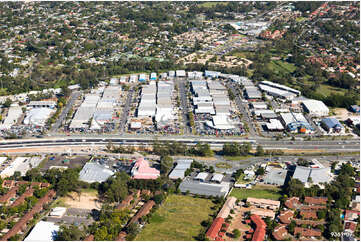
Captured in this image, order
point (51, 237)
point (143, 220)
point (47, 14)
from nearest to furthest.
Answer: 1. point (51, 237)
2. point (143, 220)
3. point (47, 14)

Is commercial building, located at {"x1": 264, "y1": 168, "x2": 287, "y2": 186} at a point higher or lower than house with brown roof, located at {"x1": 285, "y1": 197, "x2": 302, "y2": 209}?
lower

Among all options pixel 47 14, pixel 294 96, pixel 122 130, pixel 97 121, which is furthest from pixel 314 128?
pixel 47 14

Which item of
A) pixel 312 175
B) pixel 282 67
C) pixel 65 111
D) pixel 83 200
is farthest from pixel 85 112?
pixel 282 67

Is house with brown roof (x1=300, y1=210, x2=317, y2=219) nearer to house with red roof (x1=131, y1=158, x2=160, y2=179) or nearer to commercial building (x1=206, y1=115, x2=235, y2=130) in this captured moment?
house with red roof (x1=131, y1=158, x2=160, y2=179)

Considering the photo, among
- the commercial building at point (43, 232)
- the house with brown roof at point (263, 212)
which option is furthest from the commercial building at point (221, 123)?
the commercial building at point (43, 232)

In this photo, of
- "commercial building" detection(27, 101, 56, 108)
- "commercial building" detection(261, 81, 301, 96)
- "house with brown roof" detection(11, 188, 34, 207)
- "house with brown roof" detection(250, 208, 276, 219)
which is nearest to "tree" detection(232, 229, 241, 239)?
"house with brown roof" detection(250, 208, 276, 219)

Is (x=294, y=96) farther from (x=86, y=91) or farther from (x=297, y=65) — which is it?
(x=86, y=91)

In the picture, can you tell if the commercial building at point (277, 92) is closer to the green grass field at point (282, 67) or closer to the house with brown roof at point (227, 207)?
the green grass field at point (282, 67)

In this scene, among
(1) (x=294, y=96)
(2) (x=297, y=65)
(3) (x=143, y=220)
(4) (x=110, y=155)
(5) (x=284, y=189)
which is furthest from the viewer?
(2) (x=297, y=65)
